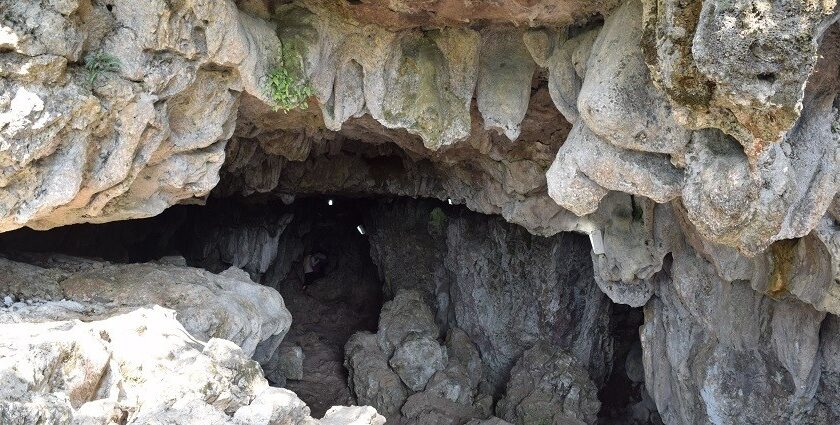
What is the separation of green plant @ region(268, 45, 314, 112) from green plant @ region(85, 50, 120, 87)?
1405 mm

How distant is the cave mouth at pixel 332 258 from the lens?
11.2 m

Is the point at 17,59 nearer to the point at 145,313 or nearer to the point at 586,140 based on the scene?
the point at 145,313

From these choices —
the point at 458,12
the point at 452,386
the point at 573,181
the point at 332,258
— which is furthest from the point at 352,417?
the point at 332,258

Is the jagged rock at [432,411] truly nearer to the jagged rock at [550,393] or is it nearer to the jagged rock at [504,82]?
the jagged rock at [550,393]

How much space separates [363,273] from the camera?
1622 cm

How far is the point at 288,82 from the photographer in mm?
6238

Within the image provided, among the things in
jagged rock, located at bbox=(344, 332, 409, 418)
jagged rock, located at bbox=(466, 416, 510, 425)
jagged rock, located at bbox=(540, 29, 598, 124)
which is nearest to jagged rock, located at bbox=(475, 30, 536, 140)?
jagged rock, located at bbox=(540, 29, 598, 124)

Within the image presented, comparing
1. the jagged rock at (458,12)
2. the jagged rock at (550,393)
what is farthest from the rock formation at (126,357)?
the jagged rock at (550,393)

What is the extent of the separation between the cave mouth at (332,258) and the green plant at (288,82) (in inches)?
176

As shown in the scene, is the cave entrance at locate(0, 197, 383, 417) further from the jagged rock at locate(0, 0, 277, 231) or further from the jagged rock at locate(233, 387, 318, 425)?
the jagged rock at locate(233, 387, 318, 425)

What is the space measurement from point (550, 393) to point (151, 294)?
652cm

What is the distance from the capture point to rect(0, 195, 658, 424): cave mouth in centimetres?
1116

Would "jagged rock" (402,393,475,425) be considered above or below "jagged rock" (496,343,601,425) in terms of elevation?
below

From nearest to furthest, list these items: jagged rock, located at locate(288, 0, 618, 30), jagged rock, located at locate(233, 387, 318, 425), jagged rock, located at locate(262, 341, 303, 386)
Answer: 1. jagged rock, located at locate(233, 387, 318, 425)
2. jagged rock, located at locate(288, 0, 618, 30)
3. jagged rock, located at locate(262, 341, 303, 386)
